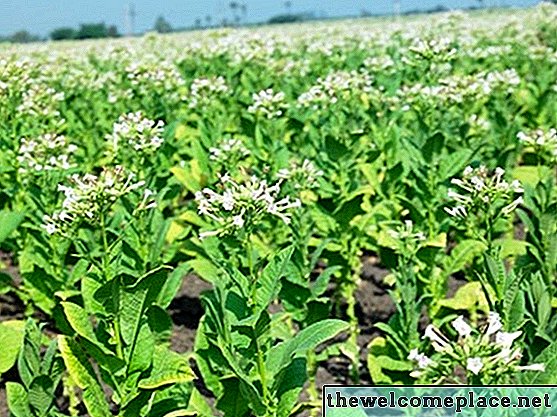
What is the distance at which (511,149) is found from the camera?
7227 millimetres

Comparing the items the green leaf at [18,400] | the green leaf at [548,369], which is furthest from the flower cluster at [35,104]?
the green leaf at [548,369]

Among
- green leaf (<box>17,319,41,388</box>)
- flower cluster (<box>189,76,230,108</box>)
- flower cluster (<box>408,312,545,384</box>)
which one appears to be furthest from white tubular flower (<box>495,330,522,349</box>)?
flower cluster (<box>189,76,230,108</box>)

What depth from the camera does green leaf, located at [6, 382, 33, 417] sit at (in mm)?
3445

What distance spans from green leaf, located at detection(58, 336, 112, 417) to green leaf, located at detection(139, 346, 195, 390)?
188mm

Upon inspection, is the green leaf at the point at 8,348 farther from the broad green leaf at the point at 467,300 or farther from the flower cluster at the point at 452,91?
the flower cluster at the point at 452,91

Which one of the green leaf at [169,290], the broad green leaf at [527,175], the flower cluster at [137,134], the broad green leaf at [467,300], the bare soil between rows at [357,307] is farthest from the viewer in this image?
the broad green leaf at [527,175]

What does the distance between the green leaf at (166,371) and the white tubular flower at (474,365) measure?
128 centimetres

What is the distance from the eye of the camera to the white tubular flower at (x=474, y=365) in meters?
2.47

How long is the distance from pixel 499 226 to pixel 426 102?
0.97 meters

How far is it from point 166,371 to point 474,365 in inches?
54.1

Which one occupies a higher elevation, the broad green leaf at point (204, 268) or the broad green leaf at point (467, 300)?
the broad green leaf at point (204, 268)

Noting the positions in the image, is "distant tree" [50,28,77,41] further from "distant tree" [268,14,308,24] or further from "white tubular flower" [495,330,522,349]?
"white tubular flower" [495,330,522,349]

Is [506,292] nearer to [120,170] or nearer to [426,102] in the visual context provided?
[120,170]

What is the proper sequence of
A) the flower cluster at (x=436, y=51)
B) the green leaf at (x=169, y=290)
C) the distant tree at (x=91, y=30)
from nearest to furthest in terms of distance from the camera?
the green leaf at (x=169, y=290) < the flower cluster at (x=436, y=51) < the distant tree at (x=91, y=30)
